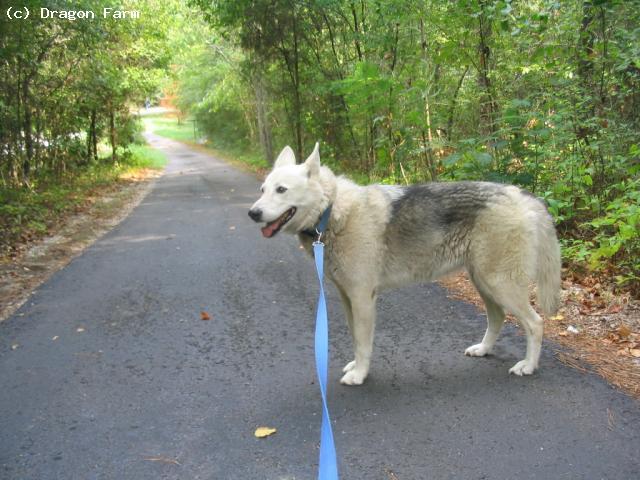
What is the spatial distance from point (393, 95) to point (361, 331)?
7.24 m

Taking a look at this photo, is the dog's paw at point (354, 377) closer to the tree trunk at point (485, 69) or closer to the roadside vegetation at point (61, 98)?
the tree trunk at point (485, 69)

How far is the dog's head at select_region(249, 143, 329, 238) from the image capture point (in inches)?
146

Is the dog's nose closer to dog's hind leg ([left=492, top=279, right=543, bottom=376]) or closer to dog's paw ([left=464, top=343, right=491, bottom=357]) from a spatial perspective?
dog's hind leg ([left=492, top=279, right=543, bottom=376])

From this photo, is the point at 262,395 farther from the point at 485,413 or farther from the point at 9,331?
the point at 9,331

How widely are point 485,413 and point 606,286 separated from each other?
3.04 m

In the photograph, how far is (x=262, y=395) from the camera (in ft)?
12.9

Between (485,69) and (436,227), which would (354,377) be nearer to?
(436,227)

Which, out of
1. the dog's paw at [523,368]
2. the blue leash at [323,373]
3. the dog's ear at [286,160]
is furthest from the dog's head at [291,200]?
the dog's paw at [523,368]

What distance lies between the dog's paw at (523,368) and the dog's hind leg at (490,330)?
1.31ft

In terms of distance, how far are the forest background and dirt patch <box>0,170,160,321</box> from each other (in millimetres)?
577

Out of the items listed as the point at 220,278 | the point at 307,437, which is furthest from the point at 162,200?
the point at 307,437

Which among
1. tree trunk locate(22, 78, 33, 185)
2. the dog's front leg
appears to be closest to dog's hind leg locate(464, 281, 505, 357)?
the dog's front leg

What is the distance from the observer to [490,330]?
4434 millimetres

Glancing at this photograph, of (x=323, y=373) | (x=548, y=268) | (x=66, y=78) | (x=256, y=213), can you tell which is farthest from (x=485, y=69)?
(x=66, y=78)
